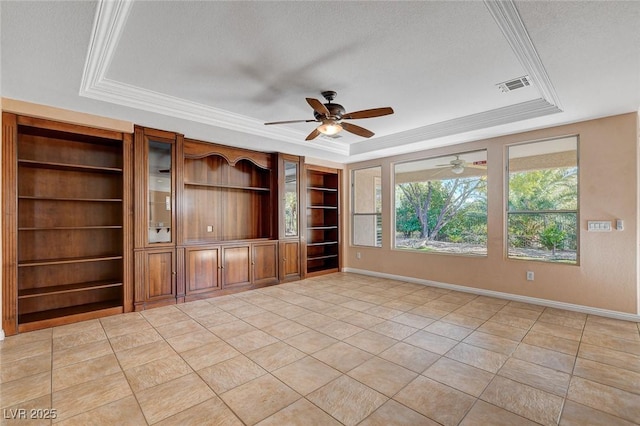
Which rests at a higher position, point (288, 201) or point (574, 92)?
point (574, 92)

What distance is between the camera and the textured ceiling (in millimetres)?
2160

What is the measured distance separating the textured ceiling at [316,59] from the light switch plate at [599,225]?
1387 mm

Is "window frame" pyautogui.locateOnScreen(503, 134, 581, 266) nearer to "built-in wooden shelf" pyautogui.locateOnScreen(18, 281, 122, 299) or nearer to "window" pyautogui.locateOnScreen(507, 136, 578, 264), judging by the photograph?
"window" pyautogui.locateOnScreen(507, 136, 578, 264)

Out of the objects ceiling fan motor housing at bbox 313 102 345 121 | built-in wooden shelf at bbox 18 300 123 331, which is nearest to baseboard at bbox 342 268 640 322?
ceiling fan motor housing at bbox 313 102 345 121

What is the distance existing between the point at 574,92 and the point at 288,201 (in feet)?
14.8

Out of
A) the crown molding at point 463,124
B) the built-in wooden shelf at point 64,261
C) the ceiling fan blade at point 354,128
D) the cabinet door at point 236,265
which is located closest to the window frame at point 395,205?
the crown molding at point 463,124

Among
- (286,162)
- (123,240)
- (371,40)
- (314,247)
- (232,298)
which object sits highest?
(371,40)

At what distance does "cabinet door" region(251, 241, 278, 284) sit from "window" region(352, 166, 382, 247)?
214 centimetres

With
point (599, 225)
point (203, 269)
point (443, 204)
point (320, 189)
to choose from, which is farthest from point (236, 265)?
point (599, 225)

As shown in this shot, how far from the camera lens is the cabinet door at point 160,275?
4.36 meters

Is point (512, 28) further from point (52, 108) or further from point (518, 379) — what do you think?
point (52, 108)

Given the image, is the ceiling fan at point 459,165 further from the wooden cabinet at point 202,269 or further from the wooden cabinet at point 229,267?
the wooden cabinet at point 202,269

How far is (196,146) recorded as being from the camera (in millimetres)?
4969

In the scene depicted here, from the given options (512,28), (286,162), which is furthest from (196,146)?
(512,28)
